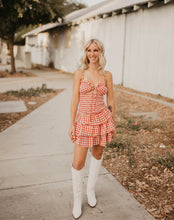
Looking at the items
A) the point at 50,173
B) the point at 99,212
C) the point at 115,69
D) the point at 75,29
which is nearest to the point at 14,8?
the point at 75,29

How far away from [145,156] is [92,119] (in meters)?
1.97

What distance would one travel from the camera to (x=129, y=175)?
3.50 metres

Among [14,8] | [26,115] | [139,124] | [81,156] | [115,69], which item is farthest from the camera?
[14,8]

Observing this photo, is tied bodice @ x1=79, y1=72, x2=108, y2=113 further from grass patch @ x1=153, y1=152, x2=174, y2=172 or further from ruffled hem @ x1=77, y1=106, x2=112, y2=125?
grass patch @ x1=153, y1=152, x2=174, y2=172

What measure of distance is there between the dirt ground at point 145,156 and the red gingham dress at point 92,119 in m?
1.04

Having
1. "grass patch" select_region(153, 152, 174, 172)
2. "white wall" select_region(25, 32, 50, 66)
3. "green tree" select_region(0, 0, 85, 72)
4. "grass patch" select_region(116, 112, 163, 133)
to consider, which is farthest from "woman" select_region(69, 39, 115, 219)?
"white wall" select_region(25, 32, 50, 66)

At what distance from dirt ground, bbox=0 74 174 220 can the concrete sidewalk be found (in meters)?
0.21

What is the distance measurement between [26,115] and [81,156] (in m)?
4.25

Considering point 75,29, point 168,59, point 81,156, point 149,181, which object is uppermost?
point 75,29

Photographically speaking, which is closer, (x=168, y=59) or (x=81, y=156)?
(x=81, y=156)

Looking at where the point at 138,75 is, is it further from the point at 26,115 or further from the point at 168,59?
the point at 26,115

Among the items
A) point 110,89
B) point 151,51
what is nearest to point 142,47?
point 151,51

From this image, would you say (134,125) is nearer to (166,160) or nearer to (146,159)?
(146,159)

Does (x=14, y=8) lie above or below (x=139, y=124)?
above
